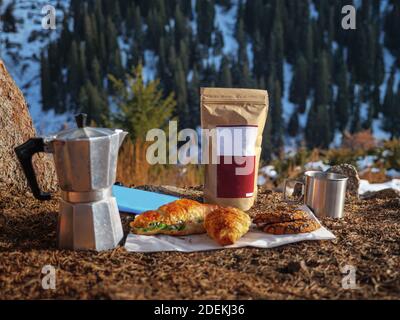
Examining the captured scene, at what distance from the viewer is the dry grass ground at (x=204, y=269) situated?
1.61 metres

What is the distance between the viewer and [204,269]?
6.01 ft

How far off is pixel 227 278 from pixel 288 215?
25.5 inches

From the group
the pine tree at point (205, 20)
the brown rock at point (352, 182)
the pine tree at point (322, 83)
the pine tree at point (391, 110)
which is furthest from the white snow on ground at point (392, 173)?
the pine tree at point (205, 20)

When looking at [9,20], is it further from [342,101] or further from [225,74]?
[342,101]

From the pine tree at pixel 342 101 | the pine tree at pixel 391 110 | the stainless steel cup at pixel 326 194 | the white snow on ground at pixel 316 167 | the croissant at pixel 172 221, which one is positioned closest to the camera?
the croissant at pixel 172 221

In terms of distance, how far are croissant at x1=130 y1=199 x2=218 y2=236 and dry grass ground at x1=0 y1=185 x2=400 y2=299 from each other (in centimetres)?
20

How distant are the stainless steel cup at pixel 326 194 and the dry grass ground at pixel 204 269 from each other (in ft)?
0.73

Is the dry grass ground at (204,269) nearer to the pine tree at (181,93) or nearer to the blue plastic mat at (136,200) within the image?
the blue plastic mat at (136,200)

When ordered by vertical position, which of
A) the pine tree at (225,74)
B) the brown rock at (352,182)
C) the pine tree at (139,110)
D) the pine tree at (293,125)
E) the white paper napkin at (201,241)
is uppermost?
the white paper napkin at (201,241)

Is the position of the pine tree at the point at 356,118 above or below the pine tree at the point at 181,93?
below

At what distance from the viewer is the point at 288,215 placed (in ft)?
7.42

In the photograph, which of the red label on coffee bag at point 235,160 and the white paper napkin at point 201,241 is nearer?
the white paper napkin at point 201,241
